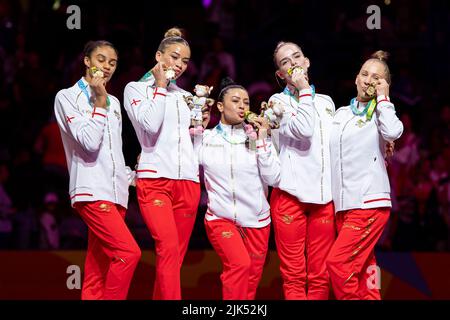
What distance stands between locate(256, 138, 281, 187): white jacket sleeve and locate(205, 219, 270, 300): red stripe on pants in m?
0.35

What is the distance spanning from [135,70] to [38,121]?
1147 millimetres

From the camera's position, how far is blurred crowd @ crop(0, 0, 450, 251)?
8637 millimetres

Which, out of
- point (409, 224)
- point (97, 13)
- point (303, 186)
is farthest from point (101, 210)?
point (97, 13)

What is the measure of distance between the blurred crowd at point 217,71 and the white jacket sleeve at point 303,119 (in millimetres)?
2601

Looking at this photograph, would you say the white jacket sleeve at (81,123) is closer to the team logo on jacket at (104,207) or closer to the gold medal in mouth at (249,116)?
the team logo on jacket at (104,207)

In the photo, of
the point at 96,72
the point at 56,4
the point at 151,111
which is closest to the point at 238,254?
the point at 151,111

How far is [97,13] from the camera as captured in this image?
1046 cm

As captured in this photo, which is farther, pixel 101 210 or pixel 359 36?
pixel 359 36

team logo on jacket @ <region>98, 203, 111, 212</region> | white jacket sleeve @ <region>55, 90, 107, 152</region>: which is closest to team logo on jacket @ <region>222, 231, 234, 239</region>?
team logo on jacket @ <region>98, 203, 111, 212</region>

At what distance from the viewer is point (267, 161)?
5.98 m

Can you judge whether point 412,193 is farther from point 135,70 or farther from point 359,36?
point 135,70

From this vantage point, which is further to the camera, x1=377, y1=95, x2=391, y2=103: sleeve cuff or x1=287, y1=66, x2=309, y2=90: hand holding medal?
x1=287, y1=66, x2=309, y2=90: hand holding medal

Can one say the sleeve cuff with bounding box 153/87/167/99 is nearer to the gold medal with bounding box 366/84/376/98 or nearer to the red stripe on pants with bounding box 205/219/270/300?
the red stripe on pants with bounding box 205/219/270/300

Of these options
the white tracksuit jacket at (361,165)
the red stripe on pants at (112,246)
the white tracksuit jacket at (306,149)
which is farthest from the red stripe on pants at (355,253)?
the red stripe on pants at (112,246)
